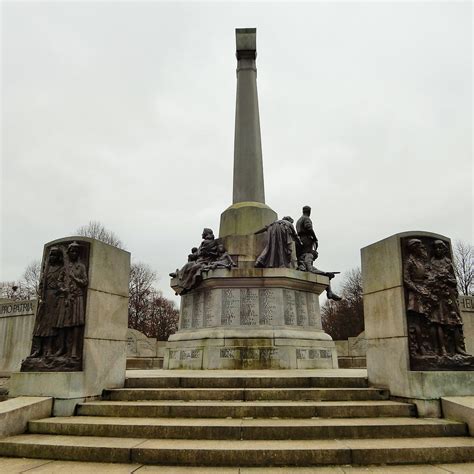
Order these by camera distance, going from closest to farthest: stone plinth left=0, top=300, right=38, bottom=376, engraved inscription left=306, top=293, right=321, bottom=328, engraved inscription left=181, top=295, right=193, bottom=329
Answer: engraved inscription left=306, top=293, right=321, bottom=328 < engraved inscription left=181, top=295, right=193, bottom=329 < stone plinth left=0, top=300, right=38, bottom=376

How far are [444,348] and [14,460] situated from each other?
6.69 m

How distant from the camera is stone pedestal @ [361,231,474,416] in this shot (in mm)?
6457

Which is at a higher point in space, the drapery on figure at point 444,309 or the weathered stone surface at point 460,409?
Result: the drapery on figure at point 444,309

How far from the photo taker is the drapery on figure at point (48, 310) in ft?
23.6

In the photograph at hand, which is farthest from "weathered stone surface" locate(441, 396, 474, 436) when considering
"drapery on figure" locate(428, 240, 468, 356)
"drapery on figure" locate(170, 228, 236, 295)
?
"drapery on figure" locate(170, 228, 236, 295)

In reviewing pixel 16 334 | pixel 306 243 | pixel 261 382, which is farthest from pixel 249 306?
pixel 16 334

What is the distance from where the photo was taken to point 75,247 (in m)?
7.42

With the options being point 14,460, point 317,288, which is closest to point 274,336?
point 317,288

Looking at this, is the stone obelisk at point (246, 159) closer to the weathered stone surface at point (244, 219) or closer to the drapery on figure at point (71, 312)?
the weathered stone surface at point (244, 219)

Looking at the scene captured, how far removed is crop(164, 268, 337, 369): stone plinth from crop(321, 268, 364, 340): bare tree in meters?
43.3

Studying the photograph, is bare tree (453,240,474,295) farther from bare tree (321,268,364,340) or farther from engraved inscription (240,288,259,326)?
engraved inscription (240,288,259,326)

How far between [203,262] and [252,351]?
3664mm

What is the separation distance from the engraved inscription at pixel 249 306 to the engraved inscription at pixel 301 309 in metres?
1.48

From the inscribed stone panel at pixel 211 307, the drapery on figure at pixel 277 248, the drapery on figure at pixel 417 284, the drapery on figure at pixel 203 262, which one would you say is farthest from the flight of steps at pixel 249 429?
the drapery on figure at pixel 277 248
